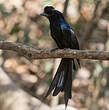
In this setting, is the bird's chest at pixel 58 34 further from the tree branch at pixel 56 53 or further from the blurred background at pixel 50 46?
the blurred background at pixel 50 46

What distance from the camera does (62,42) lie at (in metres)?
3.78

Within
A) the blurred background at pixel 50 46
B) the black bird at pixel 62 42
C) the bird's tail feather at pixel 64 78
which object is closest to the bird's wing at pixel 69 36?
the black bird at pixel 62 42

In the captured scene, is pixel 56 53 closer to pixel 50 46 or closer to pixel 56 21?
pixel 56 21

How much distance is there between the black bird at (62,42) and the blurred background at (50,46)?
1.95 metres

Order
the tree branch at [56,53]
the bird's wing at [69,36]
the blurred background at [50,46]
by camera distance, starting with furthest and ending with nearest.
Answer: the blurred background at [50,46], the bird's wing at [69,36], the tree branch at [56,53]

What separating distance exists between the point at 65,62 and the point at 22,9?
389 centimetres

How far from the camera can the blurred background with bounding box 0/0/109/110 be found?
6.34 meters

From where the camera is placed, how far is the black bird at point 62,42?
12.2 feet

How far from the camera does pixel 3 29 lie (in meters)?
7.79

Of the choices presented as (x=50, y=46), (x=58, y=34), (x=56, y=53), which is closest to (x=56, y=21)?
(x=58, y=34)

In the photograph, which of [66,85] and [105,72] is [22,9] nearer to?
[105,72]

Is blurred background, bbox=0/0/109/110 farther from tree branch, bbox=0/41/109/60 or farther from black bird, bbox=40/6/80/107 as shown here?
tree branch, bbox=0/41/109/60

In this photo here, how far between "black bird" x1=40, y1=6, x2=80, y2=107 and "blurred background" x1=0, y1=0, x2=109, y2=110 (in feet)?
6.39

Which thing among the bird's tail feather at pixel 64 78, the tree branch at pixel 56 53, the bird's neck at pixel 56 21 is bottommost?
the bird's tail feather at pixel 64 78
